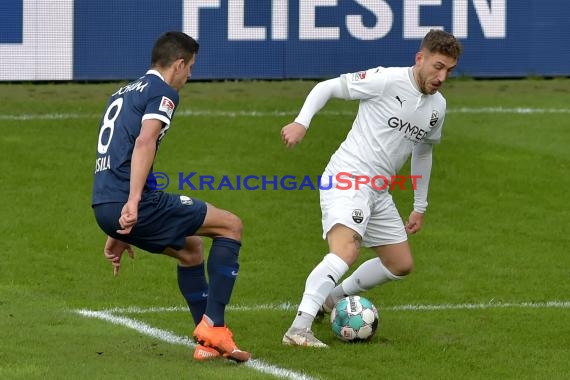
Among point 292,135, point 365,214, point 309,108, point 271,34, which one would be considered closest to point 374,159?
→ point 365,214

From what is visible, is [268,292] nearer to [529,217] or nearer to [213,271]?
[213,271]

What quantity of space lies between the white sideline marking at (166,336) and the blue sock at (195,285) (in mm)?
330

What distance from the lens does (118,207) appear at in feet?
25.1

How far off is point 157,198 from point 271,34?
1085 cm

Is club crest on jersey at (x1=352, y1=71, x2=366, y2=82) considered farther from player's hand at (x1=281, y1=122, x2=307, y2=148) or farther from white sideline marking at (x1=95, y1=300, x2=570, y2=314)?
white sideline marking at (x1=95, y1=300, x2=570, y2=314)

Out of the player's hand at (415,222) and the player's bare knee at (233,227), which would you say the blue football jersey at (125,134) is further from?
the player's hand at (415,222)

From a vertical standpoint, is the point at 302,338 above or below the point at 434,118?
below

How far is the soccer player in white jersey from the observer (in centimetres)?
850

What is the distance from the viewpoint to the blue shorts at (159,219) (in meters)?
7.71

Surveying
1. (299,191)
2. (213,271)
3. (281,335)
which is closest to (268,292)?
(281,335)

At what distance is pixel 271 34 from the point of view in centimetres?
1838

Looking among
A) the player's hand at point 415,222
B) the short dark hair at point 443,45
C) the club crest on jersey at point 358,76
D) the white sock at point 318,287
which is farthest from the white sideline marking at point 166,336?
the short dark hair at point 443,45

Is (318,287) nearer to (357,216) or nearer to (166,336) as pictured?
(357,216)

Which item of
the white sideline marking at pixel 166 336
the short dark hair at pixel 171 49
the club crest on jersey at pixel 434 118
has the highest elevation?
the short dark hair at pixel 171 49
